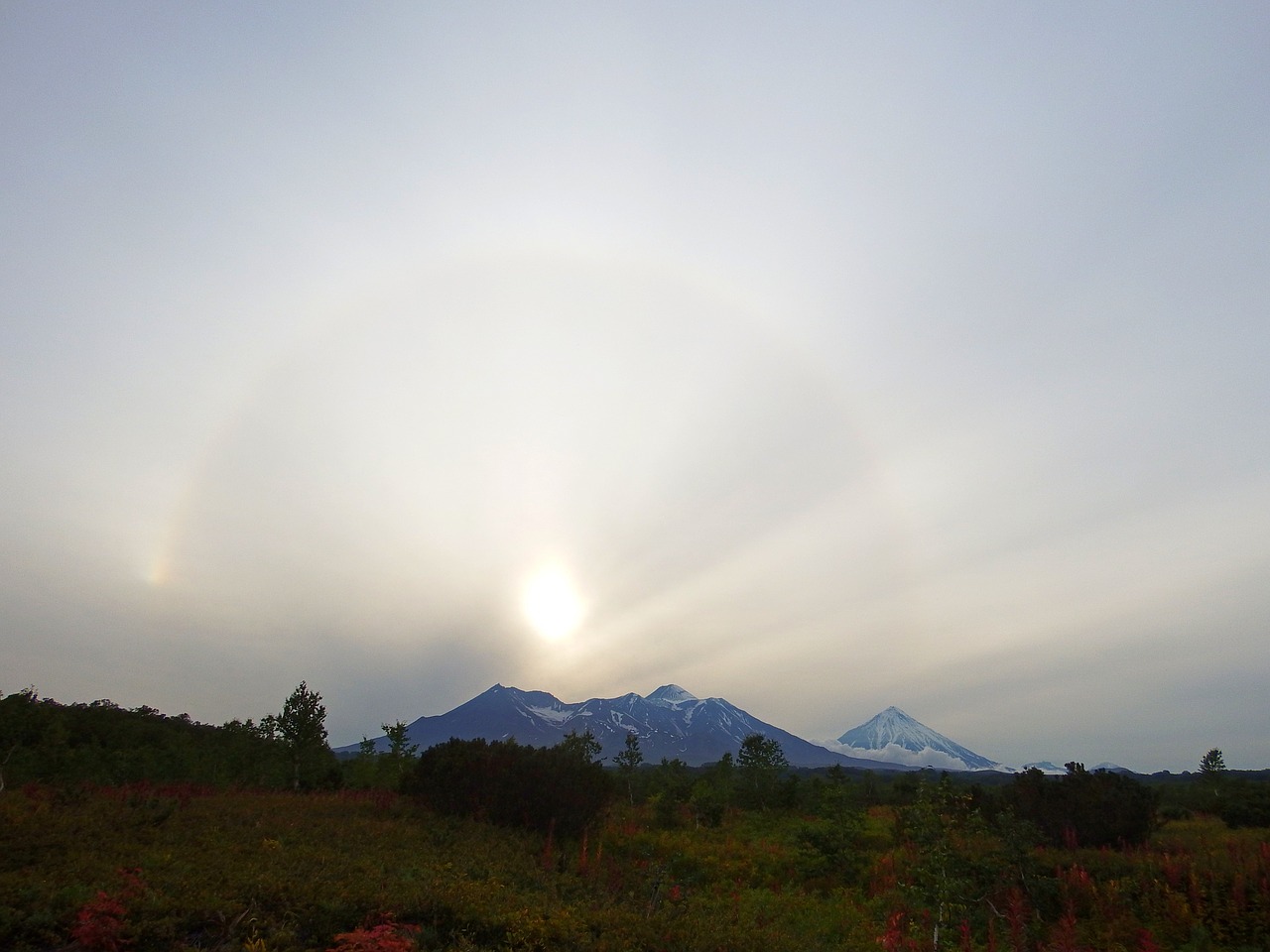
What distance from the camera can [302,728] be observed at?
1153 inches

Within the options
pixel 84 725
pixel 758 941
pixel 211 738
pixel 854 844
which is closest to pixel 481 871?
pixel 758 941

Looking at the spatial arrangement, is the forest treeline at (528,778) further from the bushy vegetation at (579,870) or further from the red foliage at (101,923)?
the red foliage at (101,923)

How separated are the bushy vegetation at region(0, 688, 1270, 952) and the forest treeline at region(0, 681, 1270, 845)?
124mm

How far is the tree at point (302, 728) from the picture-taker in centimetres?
2928

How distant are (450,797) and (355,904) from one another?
35.8ft

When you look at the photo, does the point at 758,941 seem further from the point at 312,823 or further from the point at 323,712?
the point at 323,712

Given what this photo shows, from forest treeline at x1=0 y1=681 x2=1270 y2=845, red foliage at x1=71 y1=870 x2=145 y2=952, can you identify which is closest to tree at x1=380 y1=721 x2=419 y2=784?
forest treeline at x1=0 y1=681 x2=1270 y2=845

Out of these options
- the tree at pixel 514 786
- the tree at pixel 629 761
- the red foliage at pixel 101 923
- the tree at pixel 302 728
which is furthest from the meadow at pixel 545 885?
the tree at pixel 629 761

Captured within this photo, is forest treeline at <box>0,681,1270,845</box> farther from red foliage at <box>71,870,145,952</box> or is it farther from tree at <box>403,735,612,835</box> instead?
red foliage at <box>71,870,145,952</box>

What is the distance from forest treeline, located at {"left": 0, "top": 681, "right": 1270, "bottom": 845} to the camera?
19750 mm

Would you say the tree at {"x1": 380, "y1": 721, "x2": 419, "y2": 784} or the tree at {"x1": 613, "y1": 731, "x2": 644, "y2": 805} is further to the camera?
the tree at {"x1": 613, "y1": 731, "x2": 644, "y2": 805}

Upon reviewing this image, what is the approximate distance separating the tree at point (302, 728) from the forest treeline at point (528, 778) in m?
0.06

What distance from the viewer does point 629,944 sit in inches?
376

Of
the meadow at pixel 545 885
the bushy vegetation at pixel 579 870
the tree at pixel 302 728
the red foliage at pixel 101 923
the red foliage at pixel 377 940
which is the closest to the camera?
the red foliage at pixel 101 923
